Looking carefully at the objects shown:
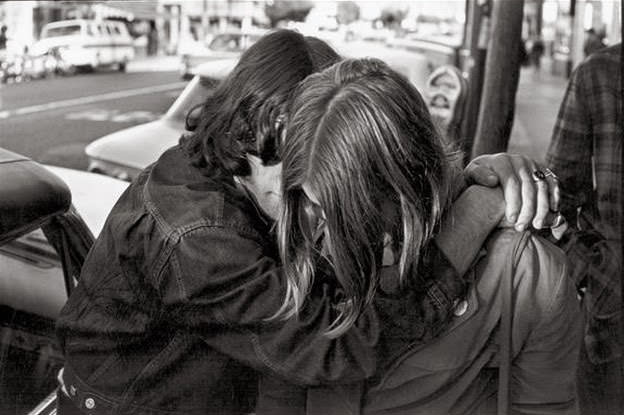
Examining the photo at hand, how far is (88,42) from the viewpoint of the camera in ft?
20.0

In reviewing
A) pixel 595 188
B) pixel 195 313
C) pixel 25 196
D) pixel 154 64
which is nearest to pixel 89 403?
pixel 195 313

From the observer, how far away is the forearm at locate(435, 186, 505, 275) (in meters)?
1.68

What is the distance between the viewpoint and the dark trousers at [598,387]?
10.4 feet

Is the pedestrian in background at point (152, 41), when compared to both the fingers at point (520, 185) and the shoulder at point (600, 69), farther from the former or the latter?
the fingers at point (520, 185)

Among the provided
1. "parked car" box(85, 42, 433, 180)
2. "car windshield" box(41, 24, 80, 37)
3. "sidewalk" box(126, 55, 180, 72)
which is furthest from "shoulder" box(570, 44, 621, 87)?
"sidewalk" box(126, 55, 180, 72)

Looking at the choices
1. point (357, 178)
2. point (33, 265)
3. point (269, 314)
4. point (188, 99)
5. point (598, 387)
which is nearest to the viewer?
point (357, 178)

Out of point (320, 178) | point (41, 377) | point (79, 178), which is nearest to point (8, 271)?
point (41, 377)

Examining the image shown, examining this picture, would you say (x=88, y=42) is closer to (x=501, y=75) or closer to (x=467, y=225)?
(x=501, y=75)

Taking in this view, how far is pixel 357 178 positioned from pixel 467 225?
12.2 inches

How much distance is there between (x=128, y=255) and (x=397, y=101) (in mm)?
597

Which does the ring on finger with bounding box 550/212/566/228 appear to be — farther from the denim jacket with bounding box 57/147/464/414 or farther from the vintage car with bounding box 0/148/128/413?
the vintage car with bounding box 0/148/128/413

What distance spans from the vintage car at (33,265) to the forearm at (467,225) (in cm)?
109

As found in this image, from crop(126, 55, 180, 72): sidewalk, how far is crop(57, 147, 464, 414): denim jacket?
5.84 meters

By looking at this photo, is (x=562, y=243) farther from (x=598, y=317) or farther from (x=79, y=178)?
(x=79, y=178)
